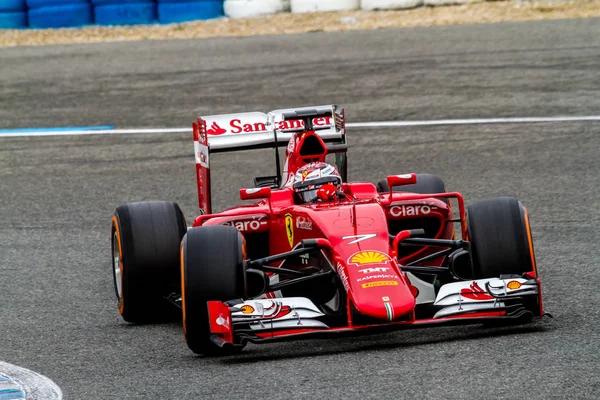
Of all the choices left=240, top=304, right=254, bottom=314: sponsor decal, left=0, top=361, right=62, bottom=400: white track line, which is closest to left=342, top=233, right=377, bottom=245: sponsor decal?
left=240, top=304, right=254, bottom=314: sponsor decal

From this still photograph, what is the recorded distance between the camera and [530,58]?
57.8 ft

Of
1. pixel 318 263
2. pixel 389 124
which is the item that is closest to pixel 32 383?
pixel 318 263

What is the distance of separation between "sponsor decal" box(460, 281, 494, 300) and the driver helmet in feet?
4.68

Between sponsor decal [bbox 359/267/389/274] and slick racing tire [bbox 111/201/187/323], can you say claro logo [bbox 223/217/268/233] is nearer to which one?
slick racing tire [bbox 111/201/187/323]

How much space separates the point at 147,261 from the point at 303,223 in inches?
43.7

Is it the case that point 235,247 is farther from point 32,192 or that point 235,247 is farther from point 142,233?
point 32,192

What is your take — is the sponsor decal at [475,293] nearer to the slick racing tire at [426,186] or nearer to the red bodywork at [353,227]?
the red bodywork at [353,227]

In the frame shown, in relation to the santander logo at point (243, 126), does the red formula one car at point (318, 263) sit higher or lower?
lower

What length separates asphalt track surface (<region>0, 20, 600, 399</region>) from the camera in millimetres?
6070

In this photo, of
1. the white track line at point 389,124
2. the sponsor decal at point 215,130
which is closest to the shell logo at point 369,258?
the sponsor decal at point 215,130

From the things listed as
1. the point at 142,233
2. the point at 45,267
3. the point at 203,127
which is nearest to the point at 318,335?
the point at 142,233

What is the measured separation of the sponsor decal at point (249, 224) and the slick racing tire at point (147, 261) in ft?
1.17

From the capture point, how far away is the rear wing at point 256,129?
8812mm

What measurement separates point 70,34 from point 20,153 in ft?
28.6
